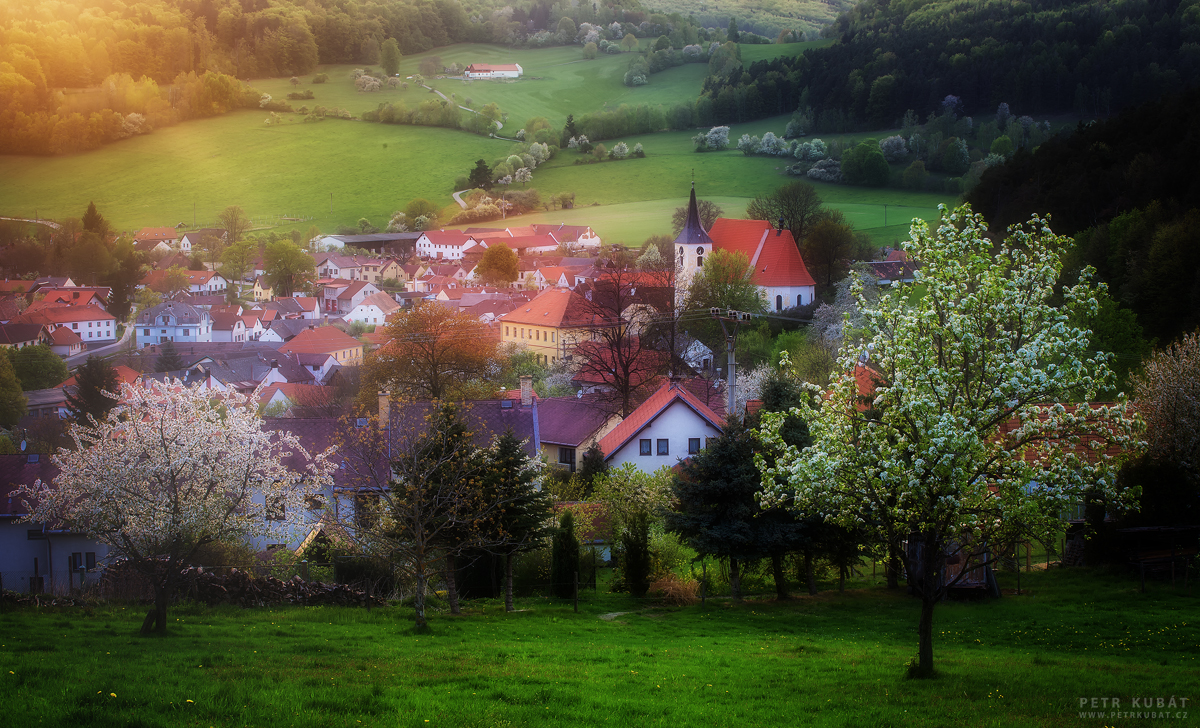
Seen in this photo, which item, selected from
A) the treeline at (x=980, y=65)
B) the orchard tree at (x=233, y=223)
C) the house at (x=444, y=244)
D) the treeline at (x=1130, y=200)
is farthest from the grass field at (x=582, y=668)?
the treeline at (x=980, y=65)

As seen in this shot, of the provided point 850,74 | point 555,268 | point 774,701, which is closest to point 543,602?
point 774,701

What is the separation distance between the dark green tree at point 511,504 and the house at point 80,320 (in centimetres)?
3398

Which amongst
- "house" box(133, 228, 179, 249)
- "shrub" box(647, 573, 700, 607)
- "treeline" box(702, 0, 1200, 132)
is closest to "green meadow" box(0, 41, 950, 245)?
"house" box(133, 228, 179, 249)

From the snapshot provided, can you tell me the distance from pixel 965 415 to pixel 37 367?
42676 millimetres

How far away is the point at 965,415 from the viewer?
30.1 ft

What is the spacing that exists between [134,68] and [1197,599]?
62587 millimetres

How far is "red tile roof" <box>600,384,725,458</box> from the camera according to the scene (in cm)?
3034

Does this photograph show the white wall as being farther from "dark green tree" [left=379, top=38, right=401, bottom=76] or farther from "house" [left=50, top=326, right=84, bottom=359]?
"dark green tree" [left=379, top=38, right=401, bottom=76]

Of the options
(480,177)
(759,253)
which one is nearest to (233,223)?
(480,177)

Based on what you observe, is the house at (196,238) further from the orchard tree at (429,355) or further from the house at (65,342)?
the orchard tree at (429,355)

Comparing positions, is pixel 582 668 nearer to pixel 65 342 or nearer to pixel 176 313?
pixel 65 342

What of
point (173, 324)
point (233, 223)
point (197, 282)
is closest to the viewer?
point (173, 324)

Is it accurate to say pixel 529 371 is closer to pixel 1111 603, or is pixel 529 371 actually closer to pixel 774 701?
pixel 1111 603

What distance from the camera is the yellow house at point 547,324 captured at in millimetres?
53844
